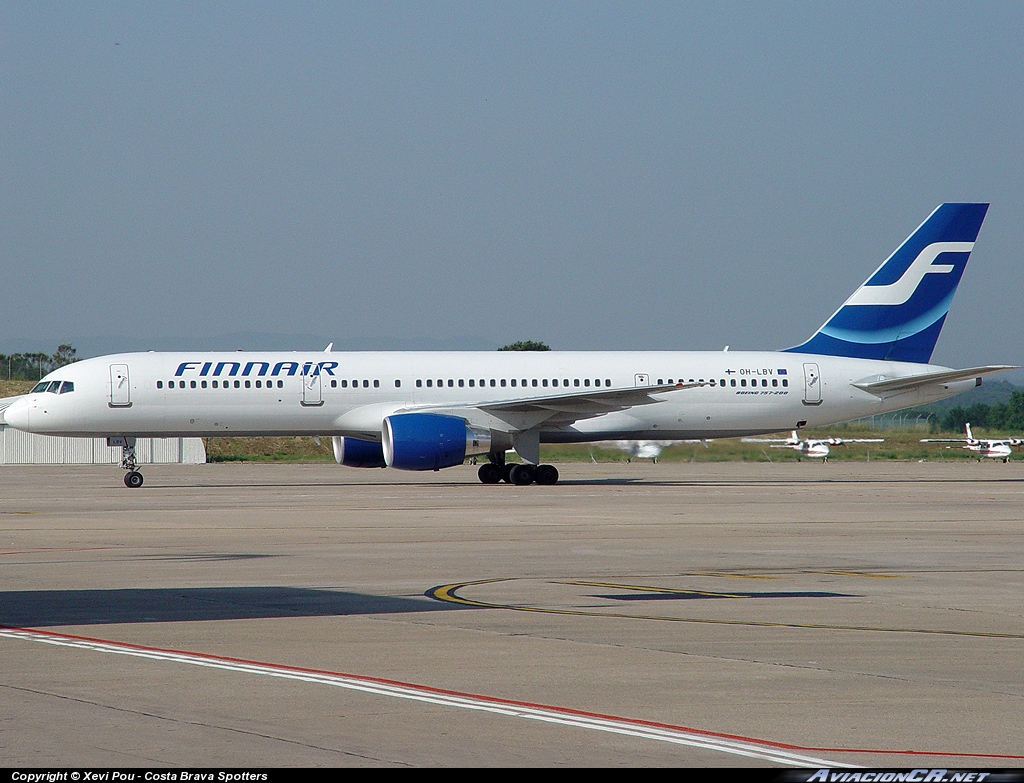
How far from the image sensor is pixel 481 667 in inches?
368

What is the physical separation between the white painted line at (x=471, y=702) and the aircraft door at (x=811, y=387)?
3236 centimetres

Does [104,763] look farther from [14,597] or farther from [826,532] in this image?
[826,532]

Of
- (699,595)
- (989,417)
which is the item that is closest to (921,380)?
(699,595)

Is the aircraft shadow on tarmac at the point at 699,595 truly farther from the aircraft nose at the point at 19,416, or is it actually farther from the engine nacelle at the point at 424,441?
the aircraft nose at the point at 19,416

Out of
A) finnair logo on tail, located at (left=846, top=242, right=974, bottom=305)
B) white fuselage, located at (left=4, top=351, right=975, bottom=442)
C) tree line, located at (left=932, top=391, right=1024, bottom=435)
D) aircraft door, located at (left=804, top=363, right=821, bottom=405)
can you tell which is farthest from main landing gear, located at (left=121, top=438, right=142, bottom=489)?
tree line, located at (left=932, top=391, right=1024, bottom=435)

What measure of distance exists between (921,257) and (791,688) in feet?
118

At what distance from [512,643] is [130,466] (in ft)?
96.3

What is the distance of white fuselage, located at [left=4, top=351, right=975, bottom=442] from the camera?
121 ft

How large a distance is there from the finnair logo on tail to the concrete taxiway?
1985 cm

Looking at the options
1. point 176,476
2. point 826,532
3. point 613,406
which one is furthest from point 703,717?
point 176,476

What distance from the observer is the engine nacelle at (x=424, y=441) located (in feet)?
115

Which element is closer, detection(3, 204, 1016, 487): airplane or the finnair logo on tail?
detection(3, 204, 1016, 487): airplane

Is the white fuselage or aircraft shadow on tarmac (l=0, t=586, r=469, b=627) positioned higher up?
the white fuselage

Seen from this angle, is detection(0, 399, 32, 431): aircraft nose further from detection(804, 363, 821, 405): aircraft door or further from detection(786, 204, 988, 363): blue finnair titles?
detection(786, 204, 988, 363): blue finnair titles
